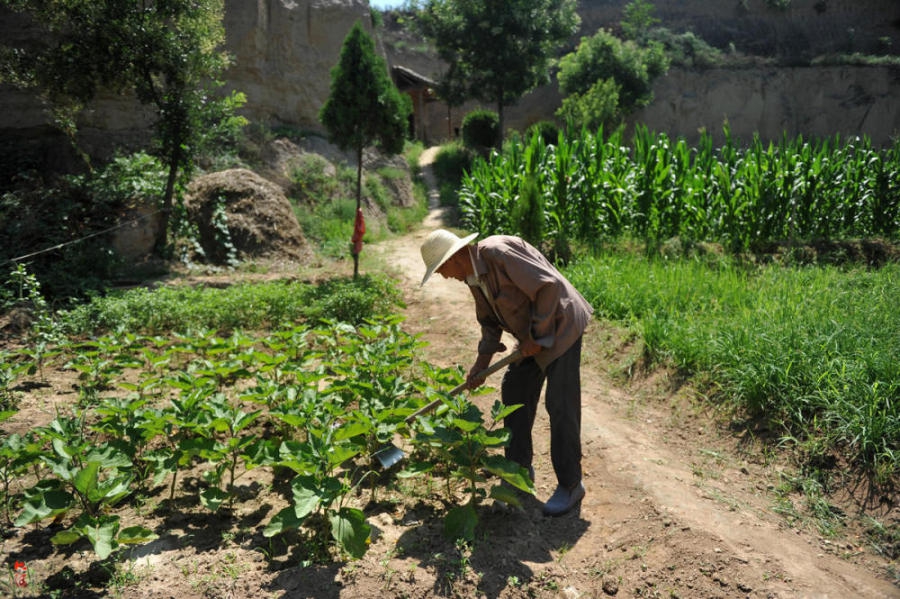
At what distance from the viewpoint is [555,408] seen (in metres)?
2.89

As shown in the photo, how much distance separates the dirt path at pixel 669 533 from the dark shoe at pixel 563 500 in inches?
1.9

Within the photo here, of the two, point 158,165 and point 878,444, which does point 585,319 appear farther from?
point 158,165

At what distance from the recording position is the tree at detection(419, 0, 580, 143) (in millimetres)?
15320

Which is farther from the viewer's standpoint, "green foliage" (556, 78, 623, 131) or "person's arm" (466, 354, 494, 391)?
"green foliage" (556, 78, 623, 131)

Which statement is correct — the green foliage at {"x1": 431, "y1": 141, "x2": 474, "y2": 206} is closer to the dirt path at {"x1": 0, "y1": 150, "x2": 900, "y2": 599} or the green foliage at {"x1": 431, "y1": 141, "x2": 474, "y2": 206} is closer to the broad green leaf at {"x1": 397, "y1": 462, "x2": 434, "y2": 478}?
the dirt path at {"x1": 0, "y1": 150, "x2": 900, "y2": 599}

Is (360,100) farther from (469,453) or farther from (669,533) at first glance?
(669,533)

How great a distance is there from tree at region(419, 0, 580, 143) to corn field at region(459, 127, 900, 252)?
27.7ft

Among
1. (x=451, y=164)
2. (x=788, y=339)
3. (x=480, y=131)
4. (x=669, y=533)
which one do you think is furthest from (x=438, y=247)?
(x=480, y=131)

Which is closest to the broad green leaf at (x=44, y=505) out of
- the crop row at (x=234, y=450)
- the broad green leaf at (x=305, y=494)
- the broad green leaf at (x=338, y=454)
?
the crop row at (x=234, y=450)

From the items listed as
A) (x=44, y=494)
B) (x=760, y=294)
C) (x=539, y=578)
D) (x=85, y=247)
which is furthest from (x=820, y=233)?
(x=85, y=247)

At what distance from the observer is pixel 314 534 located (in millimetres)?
2721

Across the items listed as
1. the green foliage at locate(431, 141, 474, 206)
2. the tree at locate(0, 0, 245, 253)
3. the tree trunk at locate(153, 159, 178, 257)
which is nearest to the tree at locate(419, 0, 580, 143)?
the green foliage at locate(431, 141, 474, 206)

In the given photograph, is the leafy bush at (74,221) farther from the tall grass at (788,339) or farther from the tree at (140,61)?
the tall grass at (788,339)

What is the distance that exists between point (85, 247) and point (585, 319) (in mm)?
6742
